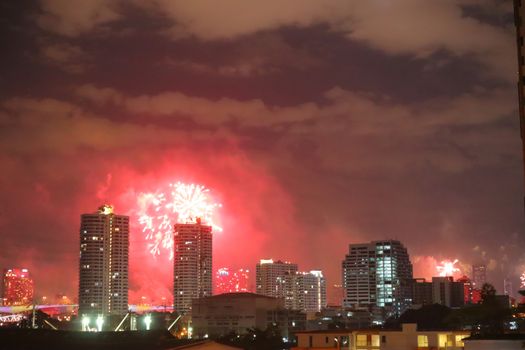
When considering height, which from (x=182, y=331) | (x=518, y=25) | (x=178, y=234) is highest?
(x=178, y=234)

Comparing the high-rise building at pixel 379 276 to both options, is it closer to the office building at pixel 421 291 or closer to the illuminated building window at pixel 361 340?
the office building at pixel 421 291

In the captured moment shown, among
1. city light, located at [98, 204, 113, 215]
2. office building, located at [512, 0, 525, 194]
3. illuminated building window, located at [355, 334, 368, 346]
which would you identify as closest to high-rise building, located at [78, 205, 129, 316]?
city light, located at [98, 204, 113, 215]

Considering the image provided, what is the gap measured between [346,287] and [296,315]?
205 ft

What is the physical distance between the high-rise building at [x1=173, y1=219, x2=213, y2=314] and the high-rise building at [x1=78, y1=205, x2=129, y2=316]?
45.1ft

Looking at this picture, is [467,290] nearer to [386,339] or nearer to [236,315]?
[236,315]

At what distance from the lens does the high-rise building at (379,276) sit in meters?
186

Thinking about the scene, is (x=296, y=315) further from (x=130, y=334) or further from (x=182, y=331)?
(x=130, y=334)

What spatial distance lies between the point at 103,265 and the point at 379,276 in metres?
67.1

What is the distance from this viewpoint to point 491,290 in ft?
182

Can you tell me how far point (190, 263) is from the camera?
18100 cm

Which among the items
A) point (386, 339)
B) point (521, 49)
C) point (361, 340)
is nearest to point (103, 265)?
point (361, 340)

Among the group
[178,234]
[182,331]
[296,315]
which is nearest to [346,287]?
[178,234]

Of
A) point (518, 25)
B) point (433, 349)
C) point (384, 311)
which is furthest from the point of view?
point (384, 311)

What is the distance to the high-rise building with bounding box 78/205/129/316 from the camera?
159 meters
